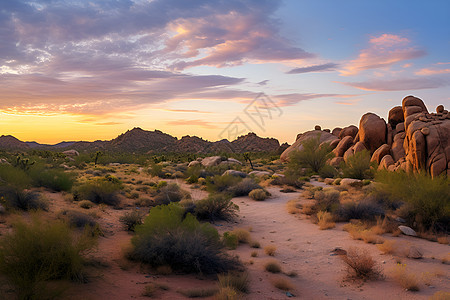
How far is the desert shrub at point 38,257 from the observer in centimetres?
514

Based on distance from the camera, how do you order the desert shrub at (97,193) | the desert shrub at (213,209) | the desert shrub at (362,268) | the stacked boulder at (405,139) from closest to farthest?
1. the desert shrub at (362,268)
2. the desert shrub at (213,209)
3. the desert shrub at (97,193)
4. the stacked boulder at (405,139)

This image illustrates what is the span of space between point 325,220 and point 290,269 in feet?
15.4

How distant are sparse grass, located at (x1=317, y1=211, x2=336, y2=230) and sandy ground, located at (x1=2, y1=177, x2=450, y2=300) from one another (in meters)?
0.24

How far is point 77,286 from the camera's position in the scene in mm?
5809

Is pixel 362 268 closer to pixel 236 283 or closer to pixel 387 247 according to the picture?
pixel 387 247

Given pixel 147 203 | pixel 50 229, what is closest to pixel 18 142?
pixel 147 203

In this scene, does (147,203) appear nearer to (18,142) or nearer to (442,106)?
(442,106)

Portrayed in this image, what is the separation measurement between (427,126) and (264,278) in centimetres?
1935

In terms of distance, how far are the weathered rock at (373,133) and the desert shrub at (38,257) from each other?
33.0 metres

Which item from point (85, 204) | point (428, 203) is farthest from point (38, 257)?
point (428, 203)

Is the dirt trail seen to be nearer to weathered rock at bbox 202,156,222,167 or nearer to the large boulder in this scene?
weathered rock at bbox 202,156,222,167

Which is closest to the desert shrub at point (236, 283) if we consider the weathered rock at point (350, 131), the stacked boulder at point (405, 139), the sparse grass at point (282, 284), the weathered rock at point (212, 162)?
the sparse grass at point (282, 284)

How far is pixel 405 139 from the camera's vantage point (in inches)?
933

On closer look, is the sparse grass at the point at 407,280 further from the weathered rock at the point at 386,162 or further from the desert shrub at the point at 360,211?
the weathered rock at the point at 386,162
